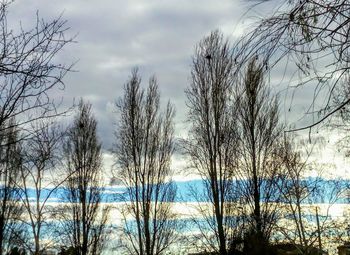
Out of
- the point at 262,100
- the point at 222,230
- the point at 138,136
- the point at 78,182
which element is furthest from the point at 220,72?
the point at 78,182

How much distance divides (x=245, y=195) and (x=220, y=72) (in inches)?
247

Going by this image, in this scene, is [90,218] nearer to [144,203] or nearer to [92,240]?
[92,240]

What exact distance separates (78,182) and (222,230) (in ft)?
31.8

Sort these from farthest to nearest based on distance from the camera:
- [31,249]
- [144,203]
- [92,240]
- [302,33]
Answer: [92,240] < [144,203] < [31,249] < [302,33]

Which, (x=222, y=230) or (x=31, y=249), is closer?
(x=31, y=249)

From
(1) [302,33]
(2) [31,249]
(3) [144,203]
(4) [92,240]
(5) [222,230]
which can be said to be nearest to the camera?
(1) [302,33]

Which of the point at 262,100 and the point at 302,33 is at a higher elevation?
the point at 262,100

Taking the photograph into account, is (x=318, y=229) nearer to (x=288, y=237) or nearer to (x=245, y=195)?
(x=288, y=237)

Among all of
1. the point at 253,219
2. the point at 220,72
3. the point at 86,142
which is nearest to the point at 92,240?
the point at 86,142

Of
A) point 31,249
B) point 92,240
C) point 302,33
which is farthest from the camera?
point 92,240

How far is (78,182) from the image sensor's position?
90.6 feet

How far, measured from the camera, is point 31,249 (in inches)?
748

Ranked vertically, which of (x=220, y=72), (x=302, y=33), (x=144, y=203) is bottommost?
(x=144, y=203)

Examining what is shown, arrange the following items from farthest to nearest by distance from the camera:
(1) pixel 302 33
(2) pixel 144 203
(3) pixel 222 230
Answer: (2) pixel 144 203 → (3) pixel 222 230 → (1) pixel 302 33
